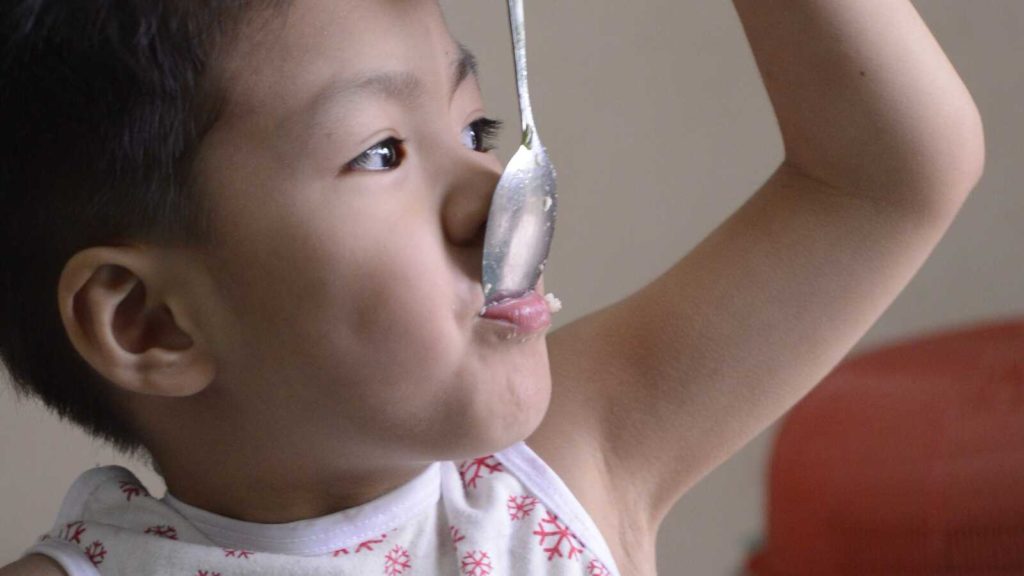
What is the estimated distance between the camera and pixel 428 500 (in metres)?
0.65

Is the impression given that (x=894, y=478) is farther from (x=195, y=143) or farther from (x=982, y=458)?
(x=195, y=143)

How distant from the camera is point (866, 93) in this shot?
606 mm

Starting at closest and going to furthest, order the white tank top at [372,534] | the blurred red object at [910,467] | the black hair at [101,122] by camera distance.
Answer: the black hair at [101,122], the white tank top at [372,534], the blurred red object at [910,467]

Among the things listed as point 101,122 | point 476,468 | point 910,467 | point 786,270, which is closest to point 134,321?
point 101,122

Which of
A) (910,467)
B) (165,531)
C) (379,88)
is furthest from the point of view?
(910,467)

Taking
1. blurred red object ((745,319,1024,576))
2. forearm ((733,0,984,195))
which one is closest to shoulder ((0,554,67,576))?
forearm ((733,0,984,195))

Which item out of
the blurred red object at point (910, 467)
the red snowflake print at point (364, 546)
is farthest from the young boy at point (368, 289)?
the blurred red object at point (910, 467)

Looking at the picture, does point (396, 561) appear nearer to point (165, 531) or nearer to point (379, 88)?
point (165, 531)

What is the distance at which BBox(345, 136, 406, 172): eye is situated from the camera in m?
0.55

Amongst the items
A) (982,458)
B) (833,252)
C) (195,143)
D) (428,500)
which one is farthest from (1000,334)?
(195,143)

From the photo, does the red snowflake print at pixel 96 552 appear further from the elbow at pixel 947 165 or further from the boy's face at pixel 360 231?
the elbow at pixel 947 165

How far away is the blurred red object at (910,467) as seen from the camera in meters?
1.04

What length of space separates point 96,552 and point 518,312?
0.24m

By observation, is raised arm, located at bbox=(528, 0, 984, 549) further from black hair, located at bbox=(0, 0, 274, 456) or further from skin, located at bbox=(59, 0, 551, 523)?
black hair, located at bbox=(0, 0, 274, 456)
